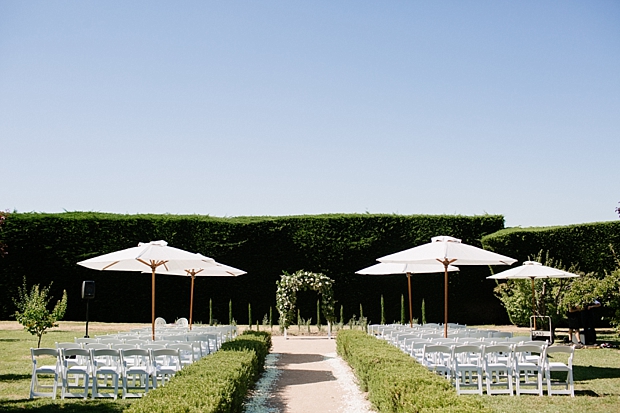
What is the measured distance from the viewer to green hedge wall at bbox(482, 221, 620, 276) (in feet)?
70.6

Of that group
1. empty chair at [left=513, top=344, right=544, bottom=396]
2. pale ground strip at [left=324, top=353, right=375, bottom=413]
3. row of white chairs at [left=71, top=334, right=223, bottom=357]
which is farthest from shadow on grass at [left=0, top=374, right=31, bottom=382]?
empty chair at [left=513, top=344, right=544, bottom=396]

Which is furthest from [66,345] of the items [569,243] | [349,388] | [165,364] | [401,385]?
[569,243]

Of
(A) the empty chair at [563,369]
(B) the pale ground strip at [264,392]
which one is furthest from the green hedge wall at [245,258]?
(A) the empty chair at [563,369]

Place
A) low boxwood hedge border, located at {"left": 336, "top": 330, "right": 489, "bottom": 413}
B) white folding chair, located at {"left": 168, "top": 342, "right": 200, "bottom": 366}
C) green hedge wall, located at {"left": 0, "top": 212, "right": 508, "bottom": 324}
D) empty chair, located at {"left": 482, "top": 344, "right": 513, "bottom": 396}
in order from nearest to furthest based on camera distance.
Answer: low boxwood hedge border, located at {"left": 336, "top": 330, "right": 489, "bottom": 413}
empty chair, located at {"left": 482, "top": 344, "right": 513, "bottom": 396}
white folding chair, located at {"left": 168, "top": 342, "right": 200, "bottom": 366}
green hedge wall, located at {"left": 0, "top": 212, "right": 508, "bottom": 324}

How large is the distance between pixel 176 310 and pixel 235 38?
11.9m

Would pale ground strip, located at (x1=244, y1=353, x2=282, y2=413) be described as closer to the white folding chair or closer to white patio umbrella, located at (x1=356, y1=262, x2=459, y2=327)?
the white folding chair

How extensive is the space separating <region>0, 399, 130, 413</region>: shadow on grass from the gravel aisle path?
217 cm

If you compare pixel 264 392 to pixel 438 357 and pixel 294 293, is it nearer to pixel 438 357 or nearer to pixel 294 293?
pixel 438 357

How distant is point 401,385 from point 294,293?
13.8m

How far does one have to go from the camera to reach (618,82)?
13367 millimetres

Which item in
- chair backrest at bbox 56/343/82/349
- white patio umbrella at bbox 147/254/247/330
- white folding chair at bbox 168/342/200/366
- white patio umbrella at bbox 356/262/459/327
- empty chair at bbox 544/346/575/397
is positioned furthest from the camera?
white patio umbrella at bbox 356/262/459/327

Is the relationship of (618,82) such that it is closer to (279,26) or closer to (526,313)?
(279,26)

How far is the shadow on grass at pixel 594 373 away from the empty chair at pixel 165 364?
6.93 metres

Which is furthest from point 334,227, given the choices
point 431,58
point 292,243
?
point 431,58
